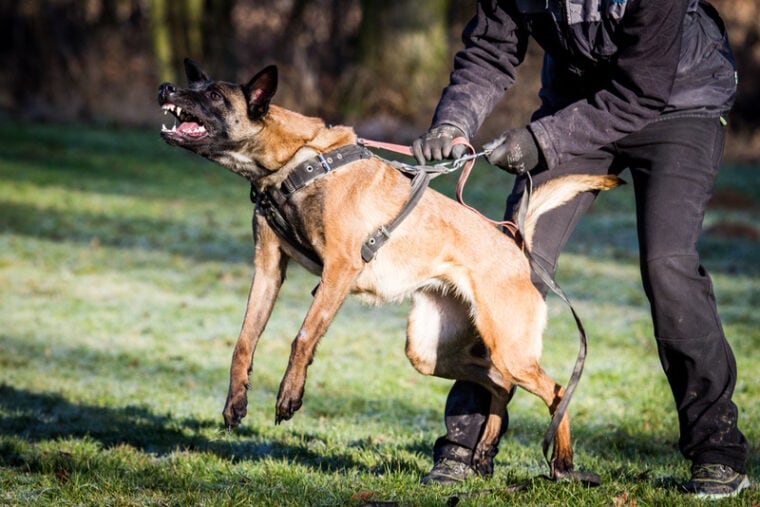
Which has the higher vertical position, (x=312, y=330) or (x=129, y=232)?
(x=129, y=232)

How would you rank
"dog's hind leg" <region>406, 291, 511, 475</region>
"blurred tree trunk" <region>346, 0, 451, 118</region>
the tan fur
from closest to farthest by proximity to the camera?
the tan fur < "dog's hind leg" <region>406, 291, 511, 475</region> < "blurred tree trunk" <region>346, 0, 451, 118</region>

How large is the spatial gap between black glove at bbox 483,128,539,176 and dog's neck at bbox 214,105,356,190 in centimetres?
67

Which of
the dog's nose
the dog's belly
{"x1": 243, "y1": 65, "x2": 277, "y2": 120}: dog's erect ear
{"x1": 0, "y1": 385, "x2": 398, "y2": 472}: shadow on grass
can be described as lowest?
{"x1": 0, "y1": 385, "x2": 398, "y2": 472}: shadow on grass

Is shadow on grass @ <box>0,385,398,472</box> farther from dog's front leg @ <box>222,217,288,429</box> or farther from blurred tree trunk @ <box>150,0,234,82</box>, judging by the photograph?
blurred tree trunk @ <box>150,0,234,82</box>

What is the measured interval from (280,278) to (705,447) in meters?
1.95

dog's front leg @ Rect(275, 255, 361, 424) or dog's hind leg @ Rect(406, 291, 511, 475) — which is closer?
dog's front leg @ Rect(275, 255, 361, 424)

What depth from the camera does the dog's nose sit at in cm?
411

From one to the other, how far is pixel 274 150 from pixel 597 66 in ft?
4.67

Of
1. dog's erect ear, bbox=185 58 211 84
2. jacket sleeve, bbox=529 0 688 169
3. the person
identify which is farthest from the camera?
dog's erect ear, bbox=185 58 211 84

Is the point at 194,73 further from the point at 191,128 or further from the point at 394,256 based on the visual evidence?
the point at 394,256

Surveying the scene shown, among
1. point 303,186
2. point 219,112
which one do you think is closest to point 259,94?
→ point 219,112

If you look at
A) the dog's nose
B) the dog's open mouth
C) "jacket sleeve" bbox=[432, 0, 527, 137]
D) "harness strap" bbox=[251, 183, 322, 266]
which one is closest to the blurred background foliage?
"jacket sleeve" bbox=[432, 0, 527, 137]

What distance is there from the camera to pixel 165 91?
13.6 feet

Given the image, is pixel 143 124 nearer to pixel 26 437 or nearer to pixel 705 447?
pixel 26 437
